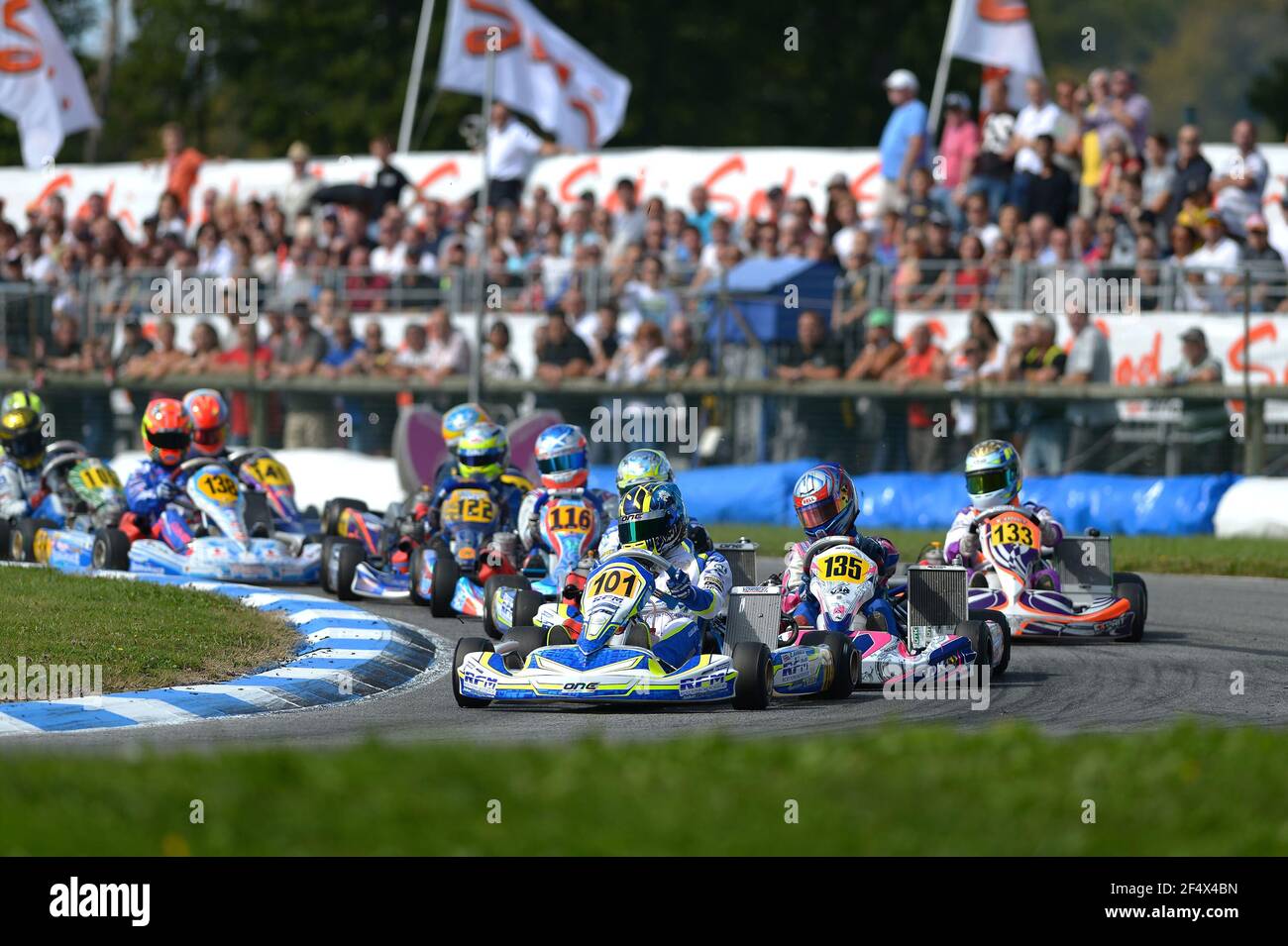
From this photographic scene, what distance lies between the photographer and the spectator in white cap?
67.2ft

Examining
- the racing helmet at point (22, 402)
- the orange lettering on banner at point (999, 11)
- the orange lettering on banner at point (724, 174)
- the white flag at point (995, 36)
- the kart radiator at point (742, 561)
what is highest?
the orange lettering on banner at point (999, 11)

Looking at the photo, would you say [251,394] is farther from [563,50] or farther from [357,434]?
[563,50]

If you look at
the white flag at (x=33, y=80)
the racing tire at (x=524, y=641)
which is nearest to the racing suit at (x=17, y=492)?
the racing tire at (x=524, y=641)

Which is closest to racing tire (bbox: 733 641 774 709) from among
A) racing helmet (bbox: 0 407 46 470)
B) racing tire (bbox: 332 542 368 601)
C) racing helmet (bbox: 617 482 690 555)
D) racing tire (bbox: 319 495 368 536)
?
racing helmet (bbox: 617 482 690 555)

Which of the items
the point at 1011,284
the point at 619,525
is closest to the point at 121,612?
the point at 619,525

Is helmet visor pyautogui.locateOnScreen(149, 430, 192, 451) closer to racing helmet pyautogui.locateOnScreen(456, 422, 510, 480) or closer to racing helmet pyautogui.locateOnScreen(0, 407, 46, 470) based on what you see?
racing helmet pyautogui.locateOnScreen(0, 407, 46, 470)

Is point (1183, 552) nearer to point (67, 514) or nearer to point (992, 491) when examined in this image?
point (992, 491)

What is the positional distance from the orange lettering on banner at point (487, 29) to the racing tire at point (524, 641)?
14.3 m

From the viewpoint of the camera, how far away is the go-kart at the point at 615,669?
9.43 meters

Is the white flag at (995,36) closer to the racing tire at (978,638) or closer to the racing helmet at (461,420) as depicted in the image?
the racing helmet at (461,420)

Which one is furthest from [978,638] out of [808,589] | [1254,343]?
[1254,343]

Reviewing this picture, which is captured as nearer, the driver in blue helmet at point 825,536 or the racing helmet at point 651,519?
the racing helmet at point 651,519

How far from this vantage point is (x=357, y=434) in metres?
20.2
